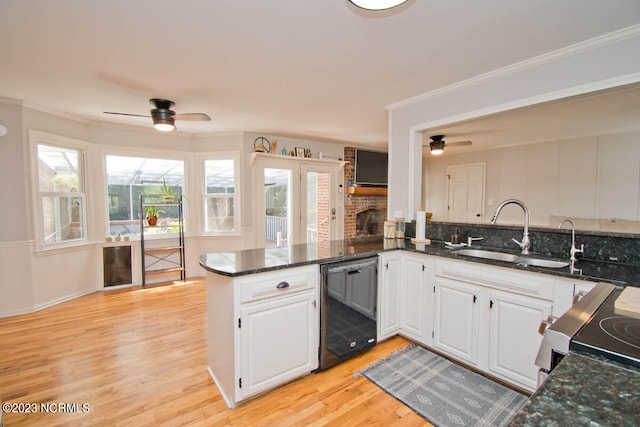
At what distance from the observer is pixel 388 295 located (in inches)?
101

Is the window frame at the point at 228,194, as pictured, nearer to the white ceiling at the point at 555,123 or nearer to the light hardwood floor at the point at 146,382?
the light hardwood floor at the point at 146,382

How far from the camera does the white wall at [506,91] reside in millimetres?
1878

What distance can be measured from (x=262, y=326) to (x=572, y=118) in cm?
458

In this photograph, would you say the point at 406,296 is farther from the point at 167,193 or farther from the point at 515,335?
the point at 167,193

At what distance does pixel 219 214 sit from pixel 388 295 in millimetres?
3388

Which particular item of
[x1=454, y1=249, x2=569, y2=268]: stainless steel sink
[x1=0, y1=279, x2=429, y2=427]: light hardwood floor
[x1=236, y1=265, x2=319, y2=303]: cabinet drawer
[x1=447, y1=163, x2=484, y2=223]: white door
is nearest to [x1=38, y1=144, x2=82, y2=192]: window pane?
[x1=0, y1=279, x2=429, y2=427]: light hardwood floor

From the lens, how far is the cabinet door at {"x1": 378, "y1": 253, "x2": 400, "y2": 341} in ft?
8.25

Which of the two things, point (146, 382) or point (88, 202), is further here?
point (88, 202)

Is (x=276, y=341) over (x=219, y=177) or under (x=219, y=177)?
under

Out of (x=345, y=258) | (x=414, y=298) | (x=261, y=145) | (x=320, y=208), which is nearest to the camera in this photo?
(x=345, y=258)

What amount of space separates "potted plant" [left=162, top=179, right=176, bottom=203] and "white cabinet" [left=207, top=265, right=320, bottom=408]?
2.96 metres

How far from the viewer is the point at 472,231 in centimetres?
271

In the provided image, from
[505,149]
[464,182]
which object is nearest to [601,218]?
[505,149]

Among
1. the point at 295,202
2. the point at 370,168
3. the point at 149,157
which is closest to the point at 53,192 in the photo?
the point at 149,157
